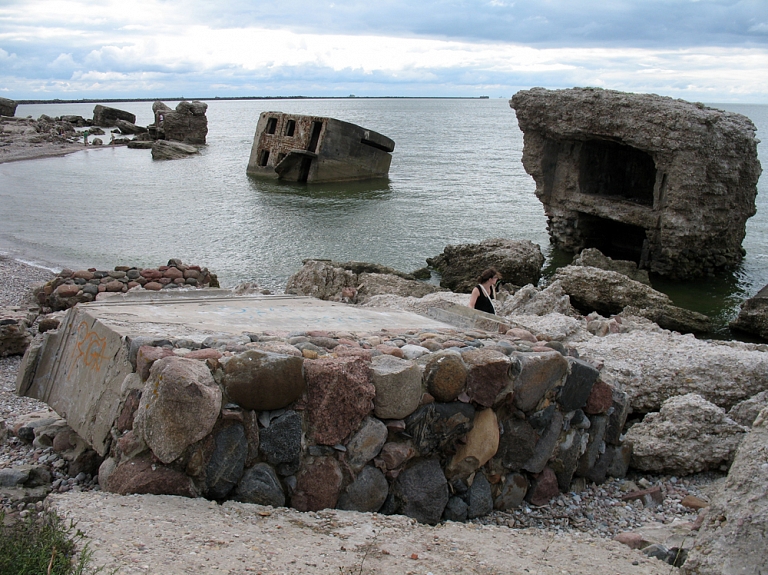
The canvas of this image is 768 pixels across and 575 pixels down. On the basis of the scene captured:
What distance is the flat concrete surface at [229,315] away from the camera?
16.5 feet

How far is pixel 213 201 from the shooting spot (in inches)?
1187

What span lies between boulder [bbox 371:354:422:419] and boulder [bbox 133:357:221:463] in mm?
1024

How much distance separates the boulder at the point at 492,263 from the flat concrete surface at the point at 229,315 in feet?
29.3

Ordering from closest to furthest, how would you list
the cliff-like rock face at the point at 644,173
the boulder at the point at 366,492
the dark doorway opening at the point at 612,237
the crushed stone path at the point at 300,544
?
the crushed stone path at the point at 300,544, the boulder at the point at 366,492, the cliff-like rock face at the point at 644,173, the dark doorway opening at the point at 612,237

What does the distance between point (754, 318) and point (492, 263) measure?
228 inches

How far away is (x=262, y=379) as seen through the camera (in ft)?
12.8

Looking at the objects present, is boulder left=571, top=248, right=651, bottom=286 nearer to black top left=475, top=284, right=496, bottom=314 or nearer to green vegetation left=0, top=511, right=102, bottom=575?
black top left=475, top=284, right=496, bottom=314

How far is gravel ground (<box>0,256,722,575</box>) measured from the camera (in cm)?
303

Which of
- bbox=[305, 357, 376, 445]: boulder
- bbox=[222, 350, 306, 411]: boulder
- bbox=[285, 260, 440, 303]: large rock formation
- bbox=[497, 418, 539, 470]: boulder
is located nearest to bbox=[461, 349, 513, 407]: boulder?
bbox=[497, 418, 539, 470]: boulder

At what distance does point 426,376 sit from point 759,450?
6.46 ft

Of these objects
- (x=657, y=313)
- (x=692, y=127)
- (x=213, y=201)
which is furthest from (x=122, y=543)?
(x=213, y=201)

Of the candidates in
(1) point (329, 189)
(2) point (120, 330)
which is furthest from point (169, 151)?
(2) point (120, 330)

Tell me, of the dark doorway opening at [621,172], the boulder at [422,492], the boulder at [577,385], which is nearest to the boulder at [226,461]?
the boulder at [422,492]

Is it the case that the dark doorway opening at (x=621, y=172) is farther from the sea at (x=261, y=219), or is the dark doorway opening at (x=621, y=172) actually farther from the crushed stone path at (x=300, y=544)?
the crushed stone path at (x=300, y=544)
